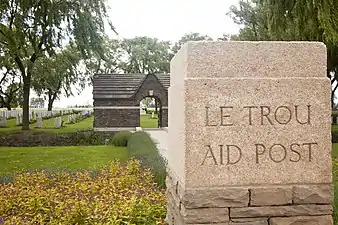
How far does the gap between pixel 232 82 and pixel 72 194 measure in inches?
Answer: 162

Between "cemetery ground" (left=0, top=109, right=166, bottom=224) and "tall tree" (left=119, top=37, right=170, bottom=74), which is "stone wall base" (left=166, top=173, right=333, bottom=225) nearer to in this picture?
"cemetery ground" (left=0, top=109, right=166, bottom=224)

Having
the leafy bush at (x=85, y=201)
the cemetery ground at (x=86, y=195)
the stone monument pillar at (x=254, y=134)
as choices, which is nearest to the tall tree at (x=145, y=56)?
the cemetery ground at (x=86, y=195)

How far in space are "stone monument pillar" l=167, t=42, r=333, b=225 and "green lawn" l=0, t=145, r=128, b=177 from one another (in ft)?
27.3

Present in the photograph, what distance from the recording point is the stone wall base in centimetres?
363

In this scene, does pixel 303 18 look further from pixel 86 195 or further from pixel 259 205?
pixel 259 205

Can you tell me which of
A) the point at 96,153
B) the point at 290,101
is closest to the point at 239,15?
the point at 96,153

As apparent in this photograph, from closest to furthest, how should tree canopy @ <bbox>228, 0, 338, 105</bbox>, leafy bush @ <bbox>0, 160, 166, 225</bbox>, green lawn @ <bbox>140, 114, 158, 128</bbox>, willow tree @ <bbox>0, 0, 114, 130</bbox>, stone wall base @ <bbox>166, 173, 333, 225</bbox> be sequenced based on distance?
stone wall base @ <bbox>166, 173, 333, 225</bbox>, leafy bush @ <bbox>0, 160, 166, 225</bbox>, tree canopy @ <bbox>228, 0, 338, 105</bbox>, willow tree @ <bbox>0, 0, 114, 130</bbox>, green lawn @ <bbox>140, 114, 158, 128</bbox>

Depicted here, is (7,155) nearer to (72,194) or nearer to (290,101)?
(72,194)

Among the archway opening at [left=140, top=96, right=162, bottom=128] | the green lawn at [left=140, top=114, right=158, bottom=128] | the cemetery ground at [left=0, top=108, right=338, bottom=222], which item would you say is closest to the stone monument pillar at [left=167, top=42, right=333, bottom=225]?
the cemetery ground at [left=0, top=108, right=338, bottom=222]

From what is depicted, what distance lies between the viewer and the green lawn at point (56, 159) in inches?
496

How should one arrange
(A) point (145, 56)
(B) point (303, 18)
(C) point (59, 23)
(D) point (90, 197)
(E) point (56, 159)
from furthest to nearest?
(A) point (145, 56), (C) point (59, 23), (E) point (56, 159), (B) point (303, 18), (D) point (90, 197)

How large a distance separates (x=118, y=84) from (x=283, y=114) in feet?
77.1

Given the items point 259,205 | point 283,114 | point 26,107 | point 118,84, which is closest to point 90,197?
point 259,205

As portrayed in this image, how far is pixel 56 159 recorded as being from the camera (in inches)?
581
